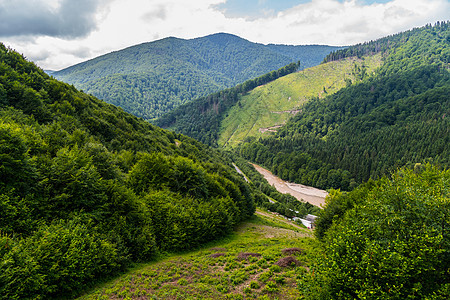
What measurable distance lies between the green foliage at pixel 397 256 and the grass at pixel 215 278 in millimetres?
4157

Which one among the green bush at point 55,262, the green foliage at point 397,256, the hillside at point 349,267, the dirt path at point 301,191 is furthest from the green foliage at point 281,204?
the green bush at point 55,262

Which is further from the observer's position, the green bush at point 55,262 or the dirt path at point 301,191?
the dirt path at point 301,191

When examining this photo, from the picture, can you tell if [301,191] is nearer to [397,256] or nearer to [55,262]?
[397,256]

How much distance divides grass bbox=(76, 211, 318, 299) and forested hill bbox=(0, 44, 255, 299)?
2788 mm

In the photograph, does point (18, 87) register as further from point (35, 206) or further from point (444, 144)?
point (444, 144)

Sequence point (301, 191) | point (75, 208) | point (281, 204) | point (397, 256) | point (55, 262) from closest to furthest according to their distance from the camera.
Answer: point (397, 256) → point (55, 262) → point (75, 208) → point (281, 204) → point (301, 191)

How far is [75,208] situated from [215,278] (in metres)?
16.2

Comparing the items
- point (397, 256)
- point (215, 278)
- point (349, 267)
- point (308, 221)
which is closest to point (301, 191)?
point (308, 221)

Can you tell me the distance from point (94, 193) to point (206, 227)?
1740cm

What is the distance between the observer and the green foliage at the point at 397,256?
504 inches

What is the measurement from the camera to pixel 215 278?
69.9 feet

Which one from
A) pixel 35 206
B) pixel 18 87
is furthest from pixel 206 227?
pixel 18 87

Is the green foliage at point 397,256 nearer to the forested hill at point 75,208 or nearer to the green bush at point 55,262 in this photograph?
the green bush at point 55,262

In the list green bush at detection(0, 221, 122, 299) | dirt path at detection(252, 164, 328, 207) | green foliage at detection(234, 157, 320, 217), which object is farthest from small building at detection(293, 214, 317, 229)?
green bush at detection(0, 221, 122, 299)
